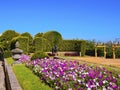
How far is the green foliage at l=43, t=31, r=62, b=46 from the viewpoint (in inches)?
1508

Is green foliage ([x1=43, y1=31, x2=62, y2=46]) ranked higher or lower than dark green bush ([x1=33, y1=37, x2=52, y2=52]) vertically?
higher

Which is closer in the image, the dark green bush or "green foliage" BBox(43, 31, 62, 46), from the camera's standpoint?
the dark green bush

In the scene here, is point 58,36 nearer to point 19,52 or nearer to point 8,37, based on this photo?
point 8,37

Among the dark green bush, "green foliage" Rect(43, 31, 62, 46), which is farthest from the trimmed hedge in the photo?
the dark green bush

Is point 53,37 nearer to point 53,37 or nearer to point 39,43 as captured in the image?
point 53,37

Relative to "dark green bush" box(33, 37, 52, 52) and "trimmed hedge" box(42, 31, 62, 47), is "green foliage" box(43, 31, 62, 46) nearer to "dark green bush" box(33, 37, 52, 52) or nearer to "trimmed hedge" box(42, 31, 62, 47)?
"trimmed hedge" box(42, 31, 62, 47)

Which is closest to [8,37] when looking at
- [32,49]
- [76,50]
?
[32,49]

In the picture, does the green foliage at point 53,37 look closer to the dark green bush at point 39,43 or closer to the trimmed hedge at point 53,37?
the trimmed hedge at point 53,37

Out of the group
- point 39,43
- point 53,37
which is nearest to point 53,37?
point 53,37

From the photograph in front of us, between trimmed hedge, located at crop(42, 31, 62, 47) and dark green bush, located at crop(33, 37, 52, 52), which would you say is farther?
trimmed hedge, located at crop(42, 31, 62, 47)

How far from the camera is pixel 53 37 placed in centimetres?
3853

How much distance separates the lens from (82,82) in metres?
7.50

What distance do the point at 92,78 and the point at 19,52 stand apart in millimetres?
14244

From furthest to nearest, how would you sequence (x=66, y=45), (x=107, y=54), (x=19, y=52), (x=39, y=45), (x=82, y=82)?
1. (x=66, y=45)
2. (x=39, y=45)
3. (x=107, y=54)
4. (x=19, y=52)
5. (x=82, y=82)
